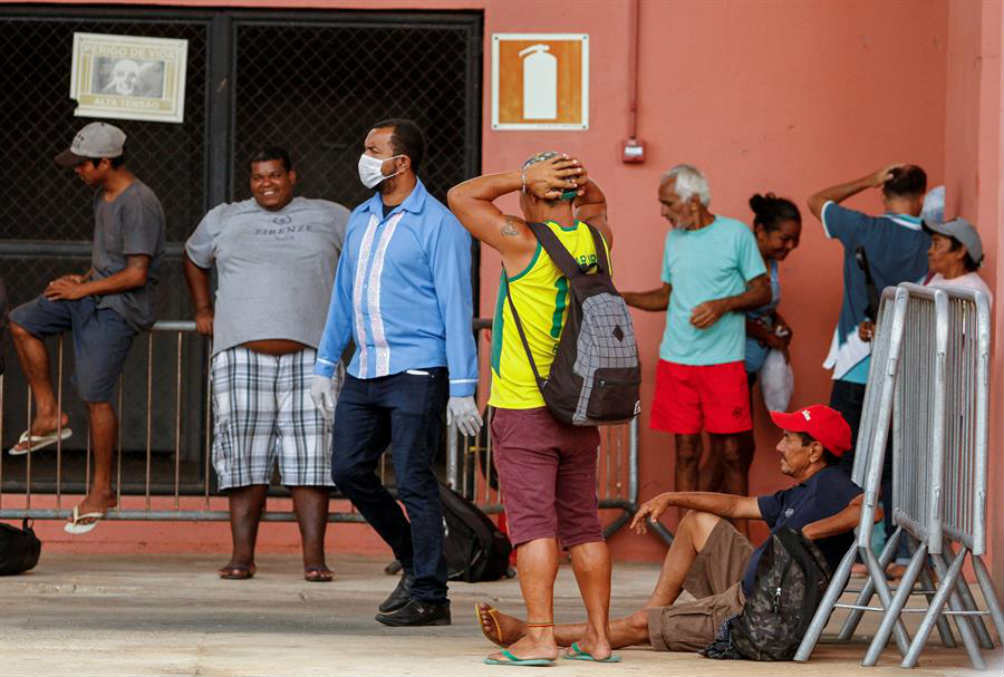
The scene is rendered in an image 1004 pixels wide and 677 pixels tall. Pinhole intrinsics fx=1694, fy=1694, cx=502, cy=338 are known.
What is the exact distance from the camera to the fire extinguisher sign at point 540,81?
29.2ft

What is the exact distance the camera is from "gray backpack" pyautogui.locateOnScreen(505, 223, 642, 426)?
18.2ft

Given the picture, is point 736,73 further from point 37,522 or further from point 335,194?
point 37,522

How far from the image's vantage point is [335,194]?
11586 millimetres

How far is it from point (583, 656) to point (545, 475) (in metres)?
0.65

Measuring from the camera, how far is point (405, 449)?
6.64 m

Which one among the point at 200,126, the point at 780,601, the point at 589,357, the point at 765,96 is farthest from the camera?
the point at 200,126

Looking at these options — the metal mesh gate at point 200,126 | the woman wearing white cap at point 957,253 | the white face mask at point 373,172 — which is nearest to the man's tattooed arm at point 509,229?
the white face mask at point 373,172

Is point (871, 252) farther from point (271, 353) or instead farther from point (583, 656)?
point (583, 656)

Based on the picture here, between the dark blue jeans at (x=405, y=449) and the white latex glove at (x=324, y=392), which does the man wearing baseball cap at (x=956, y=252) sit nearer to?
the dark blue jeans at (x=405, y=449)

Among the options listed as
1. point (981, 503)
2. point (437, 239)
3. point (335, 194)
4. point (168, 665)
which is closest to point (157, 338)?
point (335, 194)

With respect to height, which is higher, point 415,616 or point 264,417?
point 264,417

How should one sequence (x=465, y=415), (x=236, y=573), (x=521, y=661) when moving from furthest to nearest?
(x=236, y=573), (x=465, y=415), (x=521, y=661)

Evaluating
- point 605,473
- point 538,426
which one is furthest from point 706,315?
point 538,426

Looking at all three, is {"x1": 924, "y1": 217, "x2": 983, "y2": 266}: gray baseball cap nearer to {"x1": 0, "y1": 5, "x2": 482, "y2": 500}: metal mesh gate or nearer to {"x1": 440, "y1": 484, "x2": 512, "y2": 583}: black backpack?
{"x1": 440, "y1": 484, "x2": 512, "y2": 583}: black backpack
